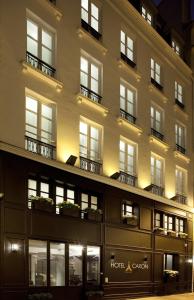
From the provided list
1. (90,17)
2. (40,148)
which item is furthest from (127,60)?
(40,148)

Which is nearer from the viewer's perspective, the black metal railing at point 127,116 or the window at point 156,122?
the black metal railing at point 127,116

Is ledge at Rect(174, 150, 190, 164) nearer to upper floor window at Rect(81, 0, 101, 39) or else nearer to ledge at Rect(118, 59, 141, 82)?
ledge at Rect(118, 59, 141, 82)

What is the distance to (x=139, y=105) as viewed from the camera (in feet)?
96.0

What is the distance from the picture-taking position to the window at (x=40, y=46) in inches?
856

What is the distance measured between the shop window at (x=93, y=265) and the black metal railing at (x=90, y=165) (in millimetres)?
3343

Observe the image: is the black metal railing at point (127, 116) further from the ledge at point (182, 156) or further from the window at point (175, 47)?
the window at point (175, 47)

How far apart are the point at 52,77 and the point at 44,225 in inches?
228

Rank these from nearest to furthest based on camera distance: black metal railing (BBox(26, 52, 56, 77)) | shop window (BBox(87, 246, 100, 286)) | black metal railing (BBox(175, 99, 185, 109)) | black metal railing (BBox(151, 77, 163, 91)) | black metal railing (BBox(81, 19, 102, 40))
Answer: black metal railing (BBox(26, 52, 56, 77))
shop window (BBox(87, 246, 100, 286))
black metal railing (BBox(81, 19, 102, 40))
black metal railing (BBox(151, 77, 163, 91))
black metal railing (BBox(175, 99, 185, 109))

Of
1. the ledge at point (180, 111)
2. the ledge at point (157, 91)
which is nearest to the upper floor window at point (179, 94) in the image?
the ledge at point (180, 111)

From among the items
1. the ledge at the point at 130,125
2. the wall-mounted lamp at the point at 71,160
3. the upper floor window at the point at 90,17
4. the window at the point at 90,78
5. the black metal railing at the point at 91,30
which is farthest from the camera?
the ledge at the point at 130,125

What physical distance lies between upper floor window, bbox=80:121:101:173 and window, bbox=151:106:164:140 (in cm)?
609

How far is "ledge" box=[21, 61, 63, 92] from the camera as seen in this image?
68.2 feet

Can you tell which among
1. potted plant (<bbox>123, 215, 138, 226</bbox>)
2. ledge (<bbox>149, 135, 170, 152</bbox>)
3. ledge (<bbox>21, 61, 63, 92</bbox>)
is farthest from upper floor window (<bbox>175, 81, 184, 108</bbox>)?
ledge (<bbox>21, 61, 63, 92</bbox>)

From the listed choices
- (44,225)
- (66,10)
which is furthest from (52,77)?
(44,225)
